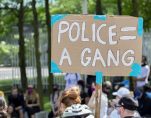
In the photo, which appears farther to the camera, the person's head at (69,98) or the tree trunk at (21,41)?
the tree trunk at (21,41)

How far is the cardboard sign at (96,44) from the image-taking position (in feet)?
20.8

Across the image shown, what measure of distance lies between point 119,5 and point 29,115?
600 centimetres

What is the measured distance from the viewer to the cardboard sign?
634 centimetres

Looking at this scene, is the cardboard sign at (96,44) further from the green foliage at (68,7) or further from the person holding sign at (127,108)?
the green foliage at (68,7)

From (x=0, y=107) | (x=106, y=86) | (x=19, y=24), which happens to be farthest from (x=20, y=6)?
(x=0, y=107)

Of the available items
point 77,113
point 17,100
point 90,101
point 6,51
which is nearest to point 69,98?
point 77,113

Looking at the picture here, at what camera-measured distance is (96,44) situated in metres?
6.41

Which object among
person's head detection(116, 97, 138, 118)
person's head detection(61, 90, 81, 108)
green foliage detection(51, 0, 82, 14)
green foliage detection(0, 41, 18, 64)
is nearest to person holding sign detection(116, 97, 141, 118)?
person's head detection(116, 97, 138, 118)

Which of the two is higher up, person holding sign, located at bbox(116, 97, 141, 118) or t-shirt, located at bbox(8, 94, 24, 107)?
person holding sign, located at bbox(116, 97, 141, 118)

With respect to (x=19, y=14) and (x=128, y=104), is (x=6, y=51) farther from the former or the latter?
(x=128, y=104)

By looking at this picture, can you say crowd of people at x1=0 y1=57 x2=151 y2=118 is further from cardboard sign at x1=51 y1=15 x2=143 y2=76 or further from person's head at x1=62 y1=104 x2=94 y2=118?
cardboard sign at x1=51 y1=15 x2=143 y2=76

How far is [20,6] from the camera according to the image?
859 inches

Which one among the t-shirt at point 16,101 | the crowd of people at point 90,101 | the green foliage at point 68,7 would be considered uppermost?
the green foliage at point 68,7

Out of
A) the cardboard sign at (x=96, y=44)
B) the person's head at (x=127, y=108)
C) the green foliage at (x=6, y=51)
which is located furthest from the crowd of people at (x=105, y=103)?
the green foliage at (x=6, y=51)
